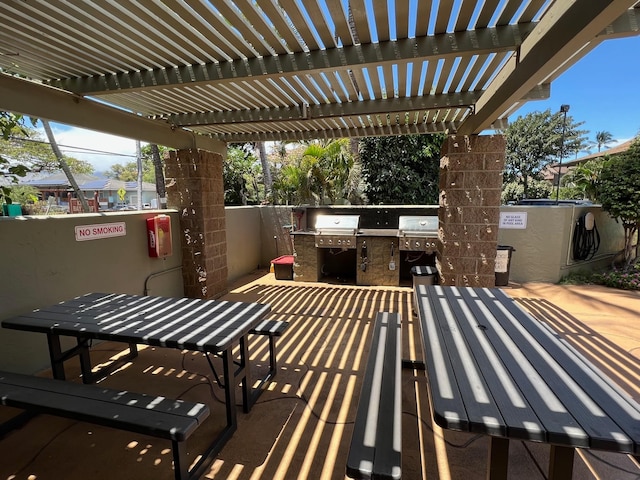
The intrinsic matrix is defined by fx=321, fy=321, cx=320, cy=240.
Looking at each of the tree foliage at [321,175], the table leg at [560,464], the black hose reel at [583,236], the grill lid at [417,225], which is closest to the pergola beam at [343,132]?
the grill lid at [417,225]

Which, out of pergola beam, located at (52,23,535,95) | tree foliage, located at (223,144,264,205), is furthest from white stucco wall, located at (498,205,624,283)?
tree foliage, located at (223,144,264,205)

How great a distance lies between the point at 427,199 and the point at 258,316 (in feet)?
31.0

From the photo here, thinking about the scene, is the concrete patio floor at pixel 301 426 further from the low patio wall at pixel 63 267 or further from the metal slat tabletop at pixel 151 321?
the metal slat tabletop at pixel 151 321

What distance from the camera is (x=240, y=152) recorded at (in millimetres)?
13750

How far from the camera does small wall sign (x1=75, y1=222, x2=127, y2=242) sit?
11.3ft

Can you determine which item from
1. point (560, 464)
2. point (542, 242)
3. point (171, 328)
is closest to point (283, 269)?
point (171, 328)

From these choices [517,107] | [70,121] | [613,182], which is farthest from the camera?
[613,182]

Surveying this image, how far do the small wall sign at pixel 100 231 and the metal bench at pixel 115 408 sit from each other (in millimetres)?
1802

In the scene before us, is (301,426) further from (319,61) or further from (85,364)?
(319,61)

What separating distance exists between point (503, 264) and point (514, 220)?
98 centimetres

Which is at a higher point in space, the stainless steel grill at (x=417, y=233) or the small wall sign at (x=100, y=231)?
the small wall sign at (x=100, y=231)

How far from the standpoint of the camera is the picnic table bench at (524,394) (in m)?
1.16

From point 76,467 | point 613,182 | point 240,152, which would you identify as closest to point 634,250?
point 613,182

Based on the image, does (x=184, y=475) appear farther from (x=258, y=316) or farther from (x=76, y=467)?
(x=258, y=316)
